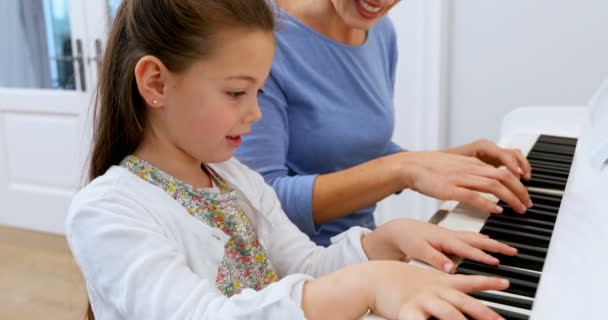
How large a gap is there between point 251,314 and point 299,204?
0.47m

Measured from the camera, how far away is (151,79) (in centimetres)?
79

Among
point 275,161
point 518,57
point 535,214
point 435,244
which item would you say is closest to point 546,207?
point 535,214

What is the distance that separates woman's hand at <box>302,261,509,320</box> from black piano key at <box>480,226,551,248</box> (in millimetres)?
167

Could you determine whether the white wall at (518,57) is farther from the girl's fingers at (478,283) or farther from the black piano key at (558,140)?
the girl's fingers at (478,283)

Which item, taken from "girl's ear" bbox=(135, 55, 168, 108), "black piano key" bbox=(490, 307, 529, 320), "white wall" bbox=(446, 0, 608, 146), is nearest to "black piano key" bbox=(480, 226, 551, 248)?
"black piano key" bbox=(490, 307, 529, 320)

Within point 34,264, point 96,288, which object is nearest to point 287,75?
point 96,288

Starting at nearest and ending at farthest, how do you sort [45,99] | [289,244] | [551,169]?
[289,244] < [551,169] < [45,99]

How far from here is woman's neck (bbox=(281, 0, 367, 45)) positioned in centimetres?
123

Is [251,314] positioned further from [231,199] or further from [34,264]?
[34,264]

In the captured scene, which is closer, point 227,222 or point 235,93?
point 235,93

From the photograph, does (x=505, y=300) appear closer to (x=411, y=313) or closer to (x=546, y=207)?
(x=411, y=313)

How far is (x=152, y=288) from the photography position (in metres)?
0.68

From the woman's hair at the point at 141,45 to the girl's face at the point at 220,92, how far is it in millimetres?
14

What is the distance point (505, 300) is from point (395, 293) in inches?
4.0
